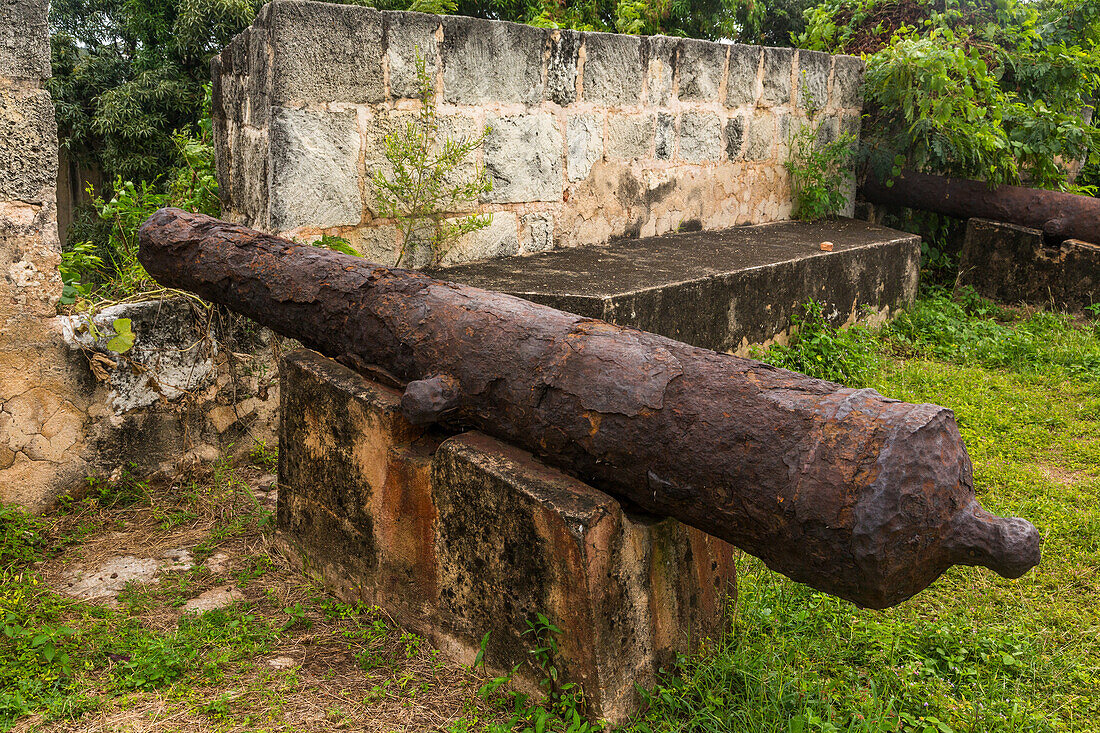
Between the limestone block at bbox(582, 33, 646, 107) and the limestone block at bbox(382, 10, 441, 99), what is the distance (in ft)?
3.52

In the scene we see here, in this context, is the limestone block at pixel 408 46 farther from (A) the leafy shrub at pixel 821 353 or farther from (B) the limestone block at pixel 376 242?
(A) the leafy shrub at pixel 821 353

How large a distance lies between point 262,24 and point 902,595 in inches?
129

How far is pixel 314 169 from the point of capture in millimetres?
3676

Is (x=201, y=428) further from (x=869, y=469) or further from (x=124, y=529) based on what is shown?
(x=869, y=469)

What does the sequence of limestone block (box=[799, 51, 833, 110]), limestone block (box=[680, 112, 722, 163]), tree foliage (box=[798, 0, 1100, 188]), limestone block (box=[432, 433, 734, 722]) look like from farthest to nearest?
tree foliage (box=[798, 0, 1100, 188])
limestone block (box=[799, 51, 833, 110])
limestone block (box=[680, 112, 722, 163])
limestone block (box=[432, 433, 734, 722])

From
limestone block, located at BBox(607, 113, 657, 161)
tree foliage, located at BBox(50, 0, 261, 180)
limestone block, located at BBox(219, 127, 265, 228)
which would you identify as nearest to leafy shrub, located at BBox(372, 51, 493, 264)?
limestone block, located at BBox(219, 127, 265, 228)

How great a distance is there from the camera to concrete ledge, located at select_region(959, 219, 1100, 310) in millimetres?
5949

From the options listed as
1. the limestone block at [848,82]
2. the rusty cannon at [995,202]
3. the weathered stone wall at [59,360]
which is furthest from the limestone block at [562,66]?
the rusty cannon at [995,202]

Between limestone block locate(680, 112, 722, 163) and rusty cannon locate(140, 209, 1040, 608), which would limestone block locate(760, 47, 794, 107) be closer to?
limestone block locate(680, 112, 722, 163)

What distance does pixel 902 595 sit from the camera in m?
1.65

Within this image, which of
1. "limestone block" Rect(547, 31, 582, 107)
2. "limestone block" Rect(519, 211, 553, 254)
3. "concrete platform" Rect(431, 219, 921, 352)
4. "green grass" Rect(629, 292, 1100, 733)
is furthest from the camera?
"limestone block" Rect(519, 211, 553, 254)

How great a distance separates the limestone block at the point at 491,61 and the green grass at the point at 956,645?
8.64ft

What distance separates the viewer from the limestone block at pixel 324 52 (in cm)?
348

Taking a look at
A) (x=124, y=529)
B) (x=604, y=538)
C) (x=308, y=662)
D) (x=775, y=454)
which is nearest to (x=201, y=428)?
(x=124, y=529)
